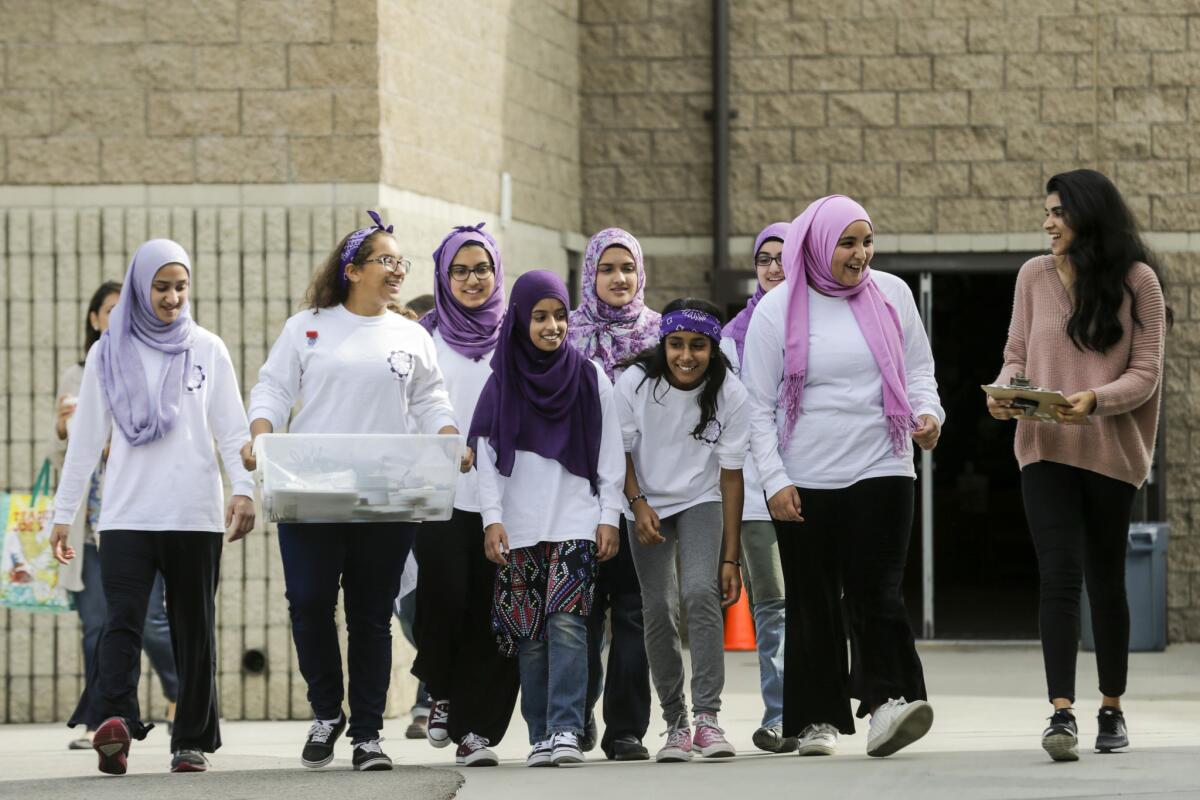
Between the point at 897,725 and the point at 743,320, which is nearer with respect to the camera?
the point at 897,725

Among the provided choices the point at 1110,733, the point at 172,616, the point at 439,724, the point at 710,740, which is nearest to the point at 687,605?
the point at 710,740

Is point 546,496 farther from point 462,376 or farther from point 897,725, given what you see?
point 897,725

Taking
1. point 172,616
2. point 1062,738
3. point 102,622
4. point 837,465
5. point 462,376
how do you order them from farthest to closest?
point 102,622, point 462,376, point 172,616, point 837,465, point 1062,738

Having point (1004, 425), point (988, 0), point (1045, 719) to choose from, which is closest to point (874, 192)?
point (988, 0)

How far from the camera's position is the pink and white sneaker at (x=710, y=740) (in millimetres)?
7332

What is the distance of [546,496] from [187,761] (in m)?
1.60

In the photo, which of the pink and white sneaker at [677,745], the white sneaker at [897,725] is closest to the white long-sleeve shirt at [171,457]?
the pink and white sneaker at [677,745]

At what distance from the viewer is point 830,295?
7.24 meters

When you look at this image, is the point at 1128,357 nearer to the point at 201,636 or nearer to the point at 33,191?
Answer: the point at 201,636

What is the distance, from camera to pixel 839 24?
42.4ft

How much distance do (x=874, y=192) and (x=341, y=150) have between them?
13.7ft

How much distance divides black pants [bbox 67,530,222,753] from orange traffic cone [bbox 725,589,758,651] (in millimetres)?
5495

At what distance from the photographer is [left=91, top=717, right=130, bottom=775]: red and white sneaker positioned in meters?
7.25

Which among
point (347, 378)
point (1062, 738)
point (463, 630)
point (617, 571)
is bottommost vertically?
point (1062, 738)
